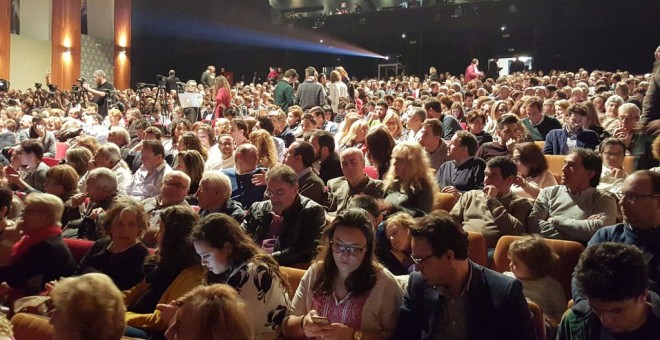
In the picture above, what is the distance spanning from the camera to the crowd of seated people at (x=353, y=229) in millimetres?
2404

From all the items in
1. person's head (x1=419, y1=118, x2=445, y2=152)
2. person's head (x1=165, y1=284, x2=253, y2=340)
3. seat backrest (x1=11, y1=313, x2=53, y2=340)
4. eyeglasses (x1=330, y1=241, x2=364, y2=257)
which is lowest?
seat backrest (x1=11, y1=313, x2=53, y2=340)

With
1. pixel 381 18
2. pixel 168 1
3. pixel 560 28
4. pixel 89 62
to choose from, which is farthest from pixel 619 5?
pixel 89 62

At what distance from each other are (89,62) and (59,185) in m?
16.4

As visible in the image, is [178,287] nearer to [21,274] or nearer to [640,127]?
[21,274]

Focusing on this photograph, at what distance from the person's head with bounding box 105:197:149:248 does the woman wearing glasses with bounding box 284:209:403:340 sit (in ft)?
4.07

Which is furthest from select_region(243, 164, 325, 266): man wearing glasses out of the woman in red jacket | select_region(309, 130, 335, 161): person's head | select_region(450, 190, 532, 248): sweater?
the woman in red jacket

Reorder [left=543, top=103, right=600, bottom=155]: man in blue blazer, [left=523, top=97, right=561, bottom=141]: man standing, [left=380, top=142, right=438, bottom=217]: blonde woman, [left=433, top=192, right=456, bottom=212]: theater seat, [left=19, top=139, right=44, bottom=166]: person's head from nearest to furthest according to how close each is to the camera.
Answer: [left=380, top=142, right=438, bottom=217]: blonde woman < [left=433, top=192, right=456, bottom=212]: theater seat < [left=543, top=103, right=600, bottom=155]: man in blue blazer < [left=19, top=139, right=44, bottom=166]: person's head < [left=523, top=97, right=561, bottom=141]: man standing

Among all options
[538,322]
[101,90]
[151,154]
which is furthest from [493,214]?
[101,90]

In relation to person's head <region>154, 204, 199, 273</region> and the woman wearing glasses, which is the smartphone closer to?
the woman wearing glasses

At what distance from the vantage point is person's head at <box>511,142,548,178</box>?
473 centimetres

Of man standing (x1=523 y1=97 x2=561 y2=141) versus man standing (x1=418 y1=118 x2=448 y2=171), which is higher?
man standing (x1=523 y1=97 x2=561 y2=141)

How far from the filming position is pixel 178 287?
3.21 metres

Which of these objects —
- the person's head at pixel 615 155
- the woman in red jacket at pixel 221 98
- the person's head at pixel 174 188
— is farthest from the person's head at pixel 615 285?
the woman in red jacket at pixel 221 98

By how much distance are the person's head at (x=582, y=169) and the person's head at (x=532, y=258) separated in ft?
3.29
